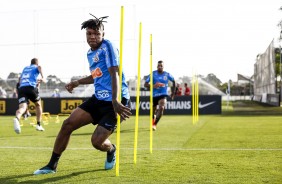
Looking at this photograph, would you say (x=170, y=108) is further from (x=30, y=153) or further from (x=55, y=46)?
(x=30, y=153)

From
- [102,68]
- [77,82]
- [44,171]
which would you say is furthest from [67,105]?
[102,68]

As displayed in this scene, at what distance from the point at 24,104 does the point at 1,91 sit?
19.4 meters

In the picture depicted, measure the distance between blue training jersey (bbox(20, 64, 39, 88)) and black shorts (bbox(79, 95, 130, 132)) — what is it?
8.15 m

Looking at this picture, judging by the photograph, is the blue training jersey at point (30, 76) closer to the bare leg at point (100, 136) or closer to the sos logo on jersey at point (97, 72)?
the sos logo on jersey at point (97, 72)

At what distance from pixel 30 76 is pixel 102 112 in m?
8.40

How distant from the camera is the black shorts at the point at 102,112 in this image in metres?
6.11

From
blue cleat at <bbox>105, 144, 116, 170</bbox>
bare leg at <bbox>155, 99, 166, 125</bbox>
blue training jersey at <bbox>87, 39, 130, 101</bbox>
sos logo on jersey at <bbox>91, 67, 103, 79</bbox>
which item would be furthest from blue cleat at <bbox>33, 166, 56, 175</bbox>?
bare leg at <bbox>155, 99, 166, 125</bbox>

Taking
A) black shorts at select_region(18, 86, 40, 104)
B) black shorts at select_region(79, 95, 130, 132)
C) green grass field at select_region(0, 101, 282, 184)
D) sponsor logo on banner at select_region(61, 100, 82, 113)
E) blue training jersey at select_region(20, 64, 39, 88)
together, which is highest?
blue training jersey at select_region(20, 64, 39, 88)

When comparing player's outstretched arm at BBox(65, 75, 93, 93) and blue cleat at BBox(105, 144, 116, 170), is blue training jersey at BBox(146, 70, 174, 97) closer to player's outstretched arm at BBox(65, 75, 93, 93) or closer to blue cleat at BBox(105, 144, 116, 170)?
player's outstretched arm at BBox(65, 75, 93, 93)

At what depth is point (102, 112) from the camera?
20.3 ft

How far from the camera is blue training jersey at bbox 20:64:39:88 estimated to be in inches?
551

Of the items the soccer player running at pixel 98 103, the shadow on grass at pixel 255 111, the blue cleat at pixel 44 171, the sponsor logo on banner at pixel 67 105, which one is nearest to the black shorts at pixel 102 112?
the soccer player running at pixel 98 103

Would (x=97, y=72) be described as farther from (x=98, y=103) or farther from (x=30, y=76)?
(x=30, y=76)

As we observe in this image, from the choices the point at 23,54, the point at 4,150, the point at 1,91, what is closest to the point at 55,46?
the point at 23,54
